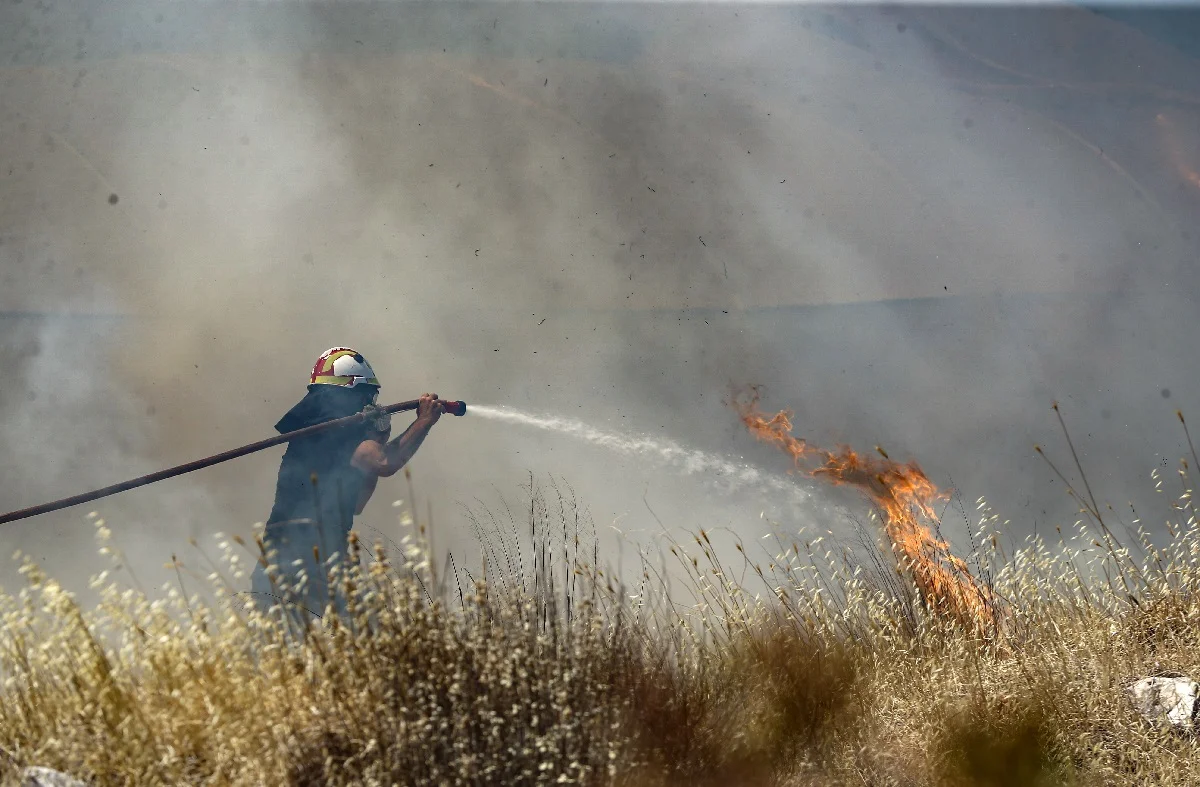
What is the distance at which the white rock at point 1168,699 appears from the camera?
3714 mm

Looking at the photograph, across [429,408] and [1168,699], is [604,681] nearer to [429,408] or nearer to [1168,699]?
[1168,699]

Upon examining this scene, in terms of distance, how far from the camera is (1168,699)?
3793mm

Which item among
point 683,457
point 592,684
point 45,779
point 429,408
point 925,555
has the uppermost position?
point 683,457

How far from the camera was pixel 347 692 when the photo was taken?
9.70ft

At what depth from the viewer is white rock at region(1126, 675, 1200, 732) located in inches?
146

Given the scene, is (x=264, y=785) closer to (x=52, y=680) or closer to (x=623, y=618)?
(x=52, y=680)

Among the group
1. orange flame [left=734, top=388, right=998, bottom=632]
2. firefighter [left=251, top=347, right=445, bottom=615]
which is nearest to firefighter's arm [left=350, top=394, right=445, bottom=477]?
firefighter [left=251, top=347, right=445, bottom=615]

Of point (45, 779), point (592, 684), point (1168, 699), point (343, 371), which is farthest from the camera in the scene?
point (343, 371)

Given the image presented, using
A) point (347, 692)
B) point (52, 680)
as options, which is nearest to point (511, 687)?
point (347, 692)

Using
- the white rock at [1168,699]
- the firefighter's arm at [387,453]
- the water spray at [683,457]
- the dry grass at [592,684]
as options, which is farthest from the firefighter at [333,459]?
the white rock at [1168,699]

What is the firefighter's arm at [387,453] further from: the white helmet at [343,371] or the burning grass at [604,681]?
the burning grass at [604,681]

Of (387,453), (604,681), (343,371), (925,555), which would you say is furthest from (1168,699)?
(343,371)

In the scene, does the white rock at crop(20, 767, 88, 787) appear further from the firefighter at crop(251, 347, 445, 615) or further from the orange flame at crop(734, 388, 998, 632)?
the orange flame at crop(734, 388, 998, 632)

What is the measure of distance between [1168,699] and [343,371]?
4.28 meters
